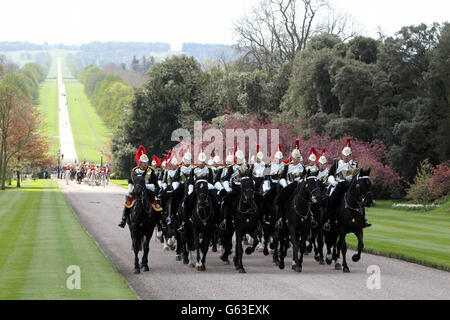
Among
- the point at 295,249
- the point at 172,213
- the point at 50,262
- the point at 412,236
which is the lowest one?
the point at 412,236

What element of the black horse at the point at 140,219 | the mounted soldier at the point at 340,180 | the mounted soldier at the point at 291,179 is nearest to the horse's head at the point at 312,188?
the mounted soldier at the point at 291,179

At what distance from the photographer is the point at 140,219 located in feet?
59.1

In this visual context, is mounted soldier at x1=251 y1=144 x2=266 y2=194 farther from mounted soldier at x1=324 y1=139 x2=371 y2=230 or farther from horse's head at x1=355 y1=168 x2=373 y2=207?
horse's head at x1=355 y1=168 x2=373 y2=207

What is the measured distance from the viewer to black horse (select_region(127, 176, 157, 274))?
1769cm

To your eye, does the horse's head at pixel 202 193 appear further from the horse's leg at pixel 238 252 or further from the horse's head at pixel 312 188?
the horse's head at pixel 312 188

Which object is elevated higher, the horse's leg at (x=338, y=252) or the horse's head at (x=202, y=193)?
the horse's head at (x=202, y=193)

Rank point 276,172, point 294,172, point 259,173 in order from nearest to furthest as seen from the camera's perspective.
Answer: point 294,172, point 259,173, point 276,172

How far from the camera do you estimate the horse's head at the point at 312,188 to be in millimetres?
17766

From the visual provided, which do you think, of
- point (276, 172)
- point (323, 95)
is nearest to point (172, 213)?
point (276, 172)

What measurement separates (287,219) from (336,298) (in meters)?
5.35

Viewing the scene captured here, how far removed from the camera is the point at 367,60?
6397 centimetres

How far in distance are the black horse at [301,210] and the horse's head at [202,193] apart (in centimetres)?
225

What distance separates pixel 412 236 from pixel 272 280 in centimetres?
1290

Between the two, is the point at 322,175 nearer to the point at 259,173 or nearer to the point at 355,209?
the point at 259,173
